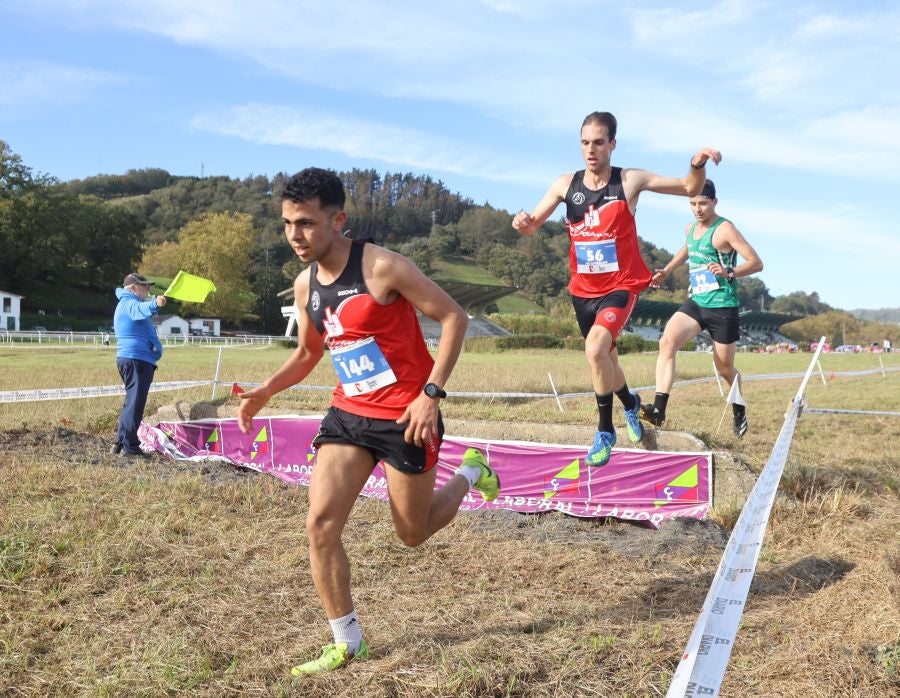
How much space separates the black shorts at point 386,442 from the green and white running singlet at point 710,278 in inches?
181

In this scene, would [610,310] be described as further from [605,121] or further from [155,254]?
[155,254]

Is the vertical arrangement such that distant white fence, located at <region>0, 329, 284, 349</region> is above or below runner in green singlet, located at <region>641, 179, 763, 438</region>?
below

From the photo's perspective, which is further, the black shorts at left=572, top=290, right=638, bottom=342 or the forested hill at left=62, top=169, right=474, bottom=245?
the forested hill at left=62, top=169, right=474, bottom=245

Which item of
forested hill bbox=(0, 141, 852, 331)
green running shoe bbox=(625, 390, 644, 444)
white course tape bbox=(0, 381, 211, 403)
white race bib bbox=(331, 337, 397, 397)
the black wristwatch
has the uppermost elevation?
forested hill bbox=(0, 141, 852, 331)

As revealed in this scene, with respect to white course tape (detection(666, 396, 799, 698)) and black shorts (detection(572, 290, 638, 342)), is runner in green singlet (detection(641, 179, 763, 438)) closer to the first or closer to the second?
black shorts (detection(572, 290, 638, 342))

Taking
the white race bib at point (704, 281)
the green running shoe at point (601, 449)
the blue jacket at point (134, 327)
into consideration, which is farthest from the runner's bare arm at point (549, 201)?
the blue jacket at point (134, 327)

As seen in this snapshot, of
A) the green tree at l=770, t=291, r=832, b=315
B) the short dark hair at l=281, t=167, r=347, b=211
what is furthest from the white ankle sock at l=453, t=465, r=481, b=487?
the green tree at l=770, t=291, r=832, b=315

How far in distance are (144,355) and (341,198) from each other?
22.5 ft

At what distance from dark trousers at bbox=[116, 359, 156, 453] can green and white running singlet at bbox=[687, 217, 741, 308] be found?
6642 mm

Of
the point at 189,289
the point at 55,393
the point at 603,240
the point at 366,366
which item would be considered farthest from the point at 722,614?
the point at 55,393

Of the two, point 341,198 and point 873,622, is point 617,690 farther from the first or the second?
point 341,198

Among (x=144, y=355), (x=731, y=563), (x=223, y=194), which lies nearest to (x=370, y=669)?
(x=731, y=563)

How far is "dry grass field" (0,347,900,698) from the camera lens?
355cm

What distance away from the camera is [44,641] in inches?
158
